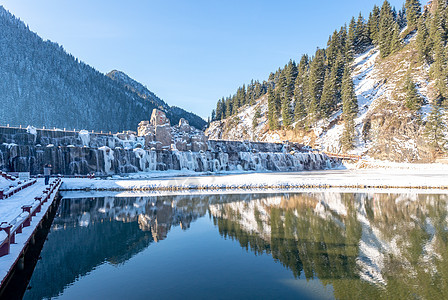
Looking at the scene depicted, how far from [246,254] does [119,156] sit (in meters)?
40.6

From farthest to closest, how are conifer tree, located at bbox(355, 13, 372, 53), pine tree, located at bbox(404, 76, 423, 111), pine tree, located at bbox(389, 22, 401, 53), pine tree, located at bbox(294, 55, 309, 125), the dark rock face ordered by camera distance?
→ conifer tree, located at bbox(355, 13, 372, 53)
pine tree, located at bbox(294, 55, 309, 125)
pine tree, located at bbox(389, 22, 401, 53)
pine tree, located at bbox(404, 76, 423, 111)
the dark rock face

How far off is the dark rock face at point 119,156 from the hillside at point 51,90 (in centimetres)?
7772

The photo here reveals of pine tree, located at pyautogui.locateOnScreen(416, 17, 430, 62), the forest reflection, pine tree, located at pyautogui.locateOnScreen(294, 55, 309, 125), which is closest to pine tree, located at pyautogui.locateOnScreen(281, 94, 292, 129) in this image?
pine tree, located at pyautogui.locateOnScreen(294, 55, 309, 125)

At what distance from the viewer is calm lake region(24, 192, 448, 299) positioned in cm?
712

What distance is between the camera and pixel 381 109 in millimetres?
64562

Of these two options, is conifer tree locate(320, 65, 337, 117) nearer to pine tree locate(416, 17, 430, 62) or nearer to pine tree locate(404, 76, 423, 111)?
pine tree locate(416, 17, 430, 62)

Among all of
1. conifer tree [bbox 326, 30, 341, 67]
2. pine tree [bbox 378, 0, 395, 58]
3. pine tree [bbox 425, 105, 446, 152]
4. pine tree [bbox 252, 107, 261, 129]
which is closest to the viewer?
pine tree [bbox 425, 105, 446, 152]

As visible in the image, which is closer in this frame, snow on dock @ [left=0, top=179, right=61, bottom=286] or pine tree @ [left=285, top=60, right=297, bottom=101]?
snow on dock @ [left=0, top=179, right=61, bottom=286]

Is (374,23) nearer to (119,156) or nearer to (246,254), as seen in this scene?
(119,156)

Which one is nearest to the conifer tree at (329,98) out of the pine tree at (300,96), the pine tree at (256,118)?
the pine tree at (300,96)

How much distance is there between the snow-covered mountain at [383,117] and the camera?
56.1 meters

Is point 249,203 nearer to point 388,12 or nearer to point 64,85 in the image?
point 388,12

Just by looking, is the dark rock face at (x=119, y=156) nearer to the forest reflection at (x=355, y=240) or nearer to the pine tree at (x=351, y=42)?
the forest reflection at (x=355, y=240)

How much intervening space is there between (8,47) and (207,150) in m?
127
